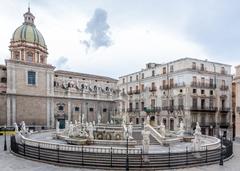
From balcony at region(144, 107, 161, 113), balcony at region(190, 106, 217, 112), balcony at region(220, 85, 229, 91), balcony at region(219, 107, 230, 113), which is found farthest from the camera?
balcony at region(144, 107, 161, 113)

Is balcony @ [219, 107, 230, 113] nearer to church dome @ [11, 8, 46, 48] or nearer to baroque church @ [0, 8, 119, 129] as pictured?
baroque church @ [0, 8, 119, 129]

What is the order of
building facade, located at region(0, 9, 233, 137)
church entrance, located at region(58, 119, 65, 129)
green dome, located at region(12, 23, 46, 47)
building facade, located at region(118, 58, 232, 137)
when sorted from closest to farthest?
1. building facade, located at region(118, 58, 232, 137)
2. building facade, located at region(0, 9, 233, 137)
3. green dome, located at region(12, 23, 46, 47)
4. church entrance, located at region(58, 119, 65, 129)

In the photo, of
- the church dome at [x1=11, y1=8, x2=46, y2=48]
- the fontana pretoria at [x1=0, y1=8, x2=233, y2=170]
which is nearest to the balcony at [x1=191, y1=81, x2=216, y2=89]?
the fontana pretoria at [x1=0, y1=8, x2=233, y2=170]

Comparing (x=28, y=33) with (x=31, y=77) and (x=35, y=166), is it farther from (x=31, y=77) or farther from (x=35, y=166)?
(x=35, y=166)

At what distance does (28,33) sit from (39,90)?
11.8 metres

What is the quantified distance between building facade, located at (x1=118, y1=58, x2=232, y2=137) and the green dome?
23.3 meters

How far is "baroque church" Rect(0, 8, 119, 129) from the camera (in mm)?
38125

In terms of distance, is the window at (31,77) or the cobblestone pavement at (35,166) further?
the window at (31,77)

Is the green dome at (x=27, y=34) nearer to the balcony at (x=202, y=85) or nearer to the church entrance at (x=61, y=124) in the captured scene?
the church entrance at (x=61, y=124)

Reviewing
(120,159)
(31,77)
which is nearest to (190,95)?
(120,159)

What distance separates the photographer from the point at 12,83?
38.1 meters

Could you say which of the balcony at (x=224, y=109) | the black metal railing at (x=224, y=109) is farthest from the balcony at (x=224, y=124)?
the black metal railing at (x=224, y=109)

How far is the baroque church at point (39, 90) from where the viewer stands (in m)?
38.1

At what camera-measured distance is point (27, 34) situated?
42906 millimetres
